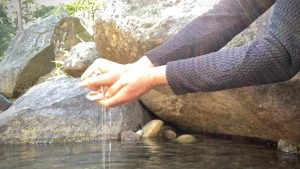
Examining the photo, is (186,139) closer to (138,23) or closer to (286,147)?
(286,147)

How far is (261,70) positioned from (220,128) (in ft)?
7.67

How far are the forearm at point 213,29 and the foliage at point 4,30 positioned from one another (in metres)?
15.9

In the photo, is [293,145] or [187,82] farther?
[293,145]

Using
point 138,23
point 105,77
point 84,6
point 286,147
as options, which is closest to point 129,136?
point 138,23

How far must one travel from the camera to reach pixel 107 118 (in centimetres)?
449

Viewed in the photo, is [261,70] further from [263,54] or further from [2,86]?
[2,86]

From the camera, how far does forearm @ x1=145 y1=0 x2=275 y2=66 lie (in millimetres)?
1805

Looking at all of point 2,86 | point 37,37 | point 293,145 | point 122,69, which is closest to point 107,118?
point 293,145

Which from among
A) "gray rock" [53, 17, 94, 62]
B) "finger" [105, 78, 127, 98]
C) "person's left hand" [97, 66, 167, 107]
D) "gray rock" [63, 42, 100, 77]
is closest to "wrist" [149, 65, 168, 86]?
"person's left hand" [97, 66, 167, 107]

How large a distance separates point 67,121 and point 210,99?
75.8 inches

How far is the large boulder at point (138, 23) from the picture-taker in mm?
3512

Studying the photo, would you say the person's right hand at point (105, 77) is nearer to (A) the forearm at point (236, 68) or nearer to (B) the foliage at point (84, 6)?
(A) the forearm at point (236, 68)

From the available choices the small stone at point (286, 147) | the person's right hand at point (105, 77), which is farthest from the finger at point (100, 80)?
the small stone at point (286, 147)

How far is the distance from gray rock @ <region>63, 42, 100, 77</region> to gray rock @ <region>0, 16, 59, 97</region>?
3.32 meters
